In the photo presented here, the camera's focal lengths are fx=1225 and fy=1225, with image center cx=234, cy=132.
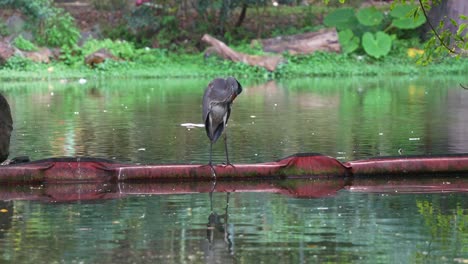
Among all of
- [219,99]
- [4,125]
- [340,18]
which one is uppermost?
[219,99]

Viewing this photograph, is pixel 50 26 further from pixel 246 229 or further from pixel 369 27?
pixel 246 229

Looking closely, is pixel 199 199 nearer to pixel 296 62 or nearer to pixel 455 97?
pixel 455 97

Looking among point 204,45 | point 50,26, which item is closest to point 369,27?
point 204,45

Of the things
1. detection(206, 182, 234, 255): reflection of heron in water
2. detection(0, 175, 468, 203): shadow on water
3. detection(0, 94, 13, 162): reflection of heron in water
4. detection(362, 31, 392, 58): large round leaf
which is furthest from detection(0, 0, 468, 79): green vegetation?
detection(206, 182, 234, 255): reflection of heron in water

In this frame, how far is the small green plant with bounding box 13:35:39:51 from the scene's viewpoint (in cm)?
3438

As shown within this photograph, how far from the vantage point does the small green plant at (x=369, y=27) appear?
3494cm

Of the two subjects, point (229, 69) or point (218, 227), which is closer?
point (218, 227)

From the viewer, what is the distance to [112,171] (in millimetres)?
11922

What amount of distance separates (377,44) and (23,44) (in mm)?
10021

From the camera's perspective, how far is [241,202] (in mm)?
10766

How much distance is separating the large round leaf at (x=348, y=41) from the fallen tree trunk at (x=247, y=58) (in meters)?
2.34

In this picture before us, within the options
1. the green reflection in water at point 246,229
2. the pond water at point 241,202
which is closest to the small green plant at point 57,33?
the pond water at point 241,202

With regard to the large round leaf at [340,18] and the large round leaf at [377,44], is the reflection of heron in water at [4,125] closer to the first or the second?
the large round leaf at [377,44]

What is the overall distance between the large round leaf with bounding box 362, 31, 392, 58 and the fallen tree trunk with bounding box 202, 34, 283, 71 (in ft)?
8.75
